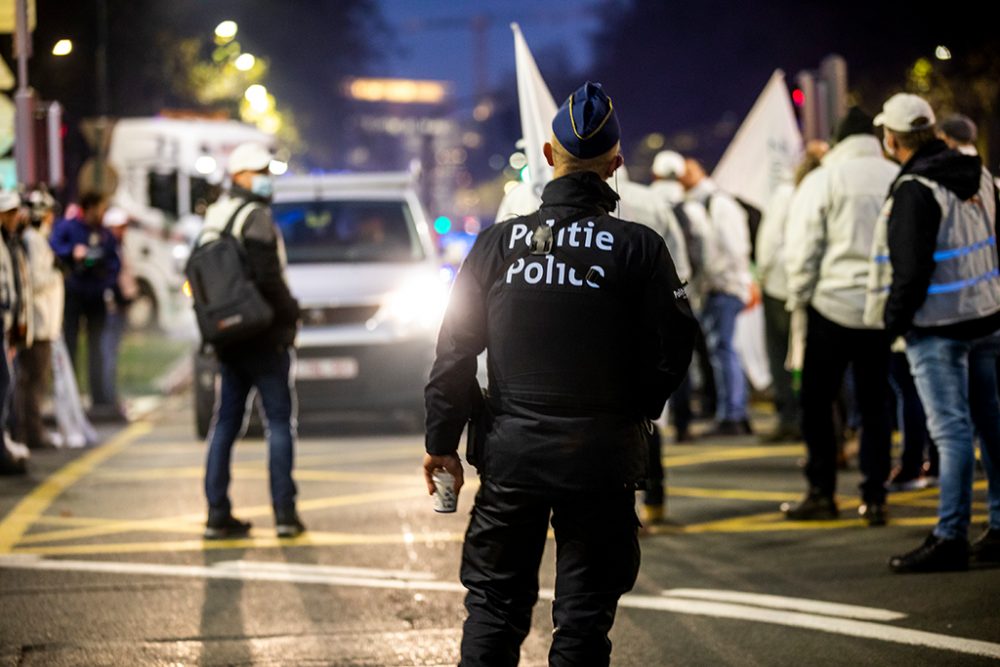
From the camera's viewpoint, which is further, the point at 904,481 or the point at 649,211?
the point at 904,481

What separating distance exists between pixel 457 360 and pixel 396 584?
3.13 metres

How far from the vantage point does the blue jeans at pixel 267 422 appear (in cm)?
914

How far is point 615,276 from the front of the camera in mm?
4727

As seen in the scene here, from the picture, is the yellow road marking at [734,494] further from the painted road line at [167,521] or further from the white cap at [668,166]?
the white cap at [668,166]

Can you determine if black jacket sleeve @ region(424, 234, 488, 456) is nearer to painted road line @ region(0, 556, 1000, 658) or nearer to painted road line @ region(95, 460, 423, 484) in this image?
painted road line @ region(0, 556, 1000, 658)

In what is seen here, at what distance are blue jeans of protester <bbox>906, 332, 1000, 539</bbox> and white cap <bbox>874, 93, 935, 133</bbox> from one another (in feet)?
3.07

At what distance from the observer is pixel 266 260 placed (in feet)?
30.0

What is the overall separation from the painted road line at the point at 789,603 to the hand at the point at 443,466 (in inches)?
99.9

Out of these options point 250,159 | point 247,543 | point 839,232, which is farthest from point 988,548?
point 250,159

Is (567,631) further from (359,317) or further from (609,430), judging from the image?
(359,317)

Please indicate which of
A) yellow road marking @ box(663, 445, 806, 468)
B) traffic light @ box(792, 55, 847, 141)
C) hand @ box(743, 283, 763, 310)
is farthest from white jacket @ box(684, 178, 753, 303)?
traffic light @ box(792, 55, 847, 141)

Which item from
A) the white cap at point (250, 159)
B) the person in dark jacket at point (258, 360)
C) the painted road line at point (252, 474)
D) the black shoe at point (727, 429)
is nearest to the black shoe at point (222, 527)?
the person in dark jacket at point (258, 360)

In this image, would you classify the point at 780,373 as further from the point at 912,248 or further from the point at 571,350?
the point at 571,350

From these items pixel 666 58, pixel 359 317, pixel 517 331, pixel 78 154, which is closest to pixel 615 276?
pixel 517 331
